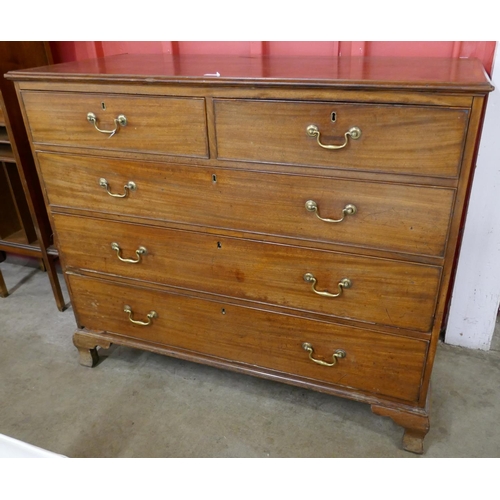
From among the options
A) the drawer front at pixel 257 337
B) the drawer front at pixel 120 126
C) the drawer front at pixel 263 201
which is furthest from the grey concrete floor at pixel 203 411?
the drawer front at pixel 120 126

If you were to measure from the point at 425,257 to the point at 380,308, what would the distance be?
228 mm

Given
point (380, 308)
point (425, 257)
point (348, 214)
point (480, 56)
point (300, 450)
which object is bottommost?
point (300, 450)

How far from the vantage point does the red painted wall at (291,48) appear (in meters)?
1.77

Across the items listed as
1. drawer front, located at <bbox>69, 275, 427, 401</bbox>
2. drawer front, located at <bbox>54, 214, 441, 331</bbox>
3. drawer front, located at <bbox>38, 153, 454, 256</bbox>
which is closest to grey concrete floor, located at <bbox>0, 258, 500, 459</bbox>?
drawer front, located at <bbox>69, 275, 427, 401</bbox>

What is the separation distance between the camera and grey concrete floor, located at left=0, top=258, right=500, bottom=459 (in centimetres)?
175

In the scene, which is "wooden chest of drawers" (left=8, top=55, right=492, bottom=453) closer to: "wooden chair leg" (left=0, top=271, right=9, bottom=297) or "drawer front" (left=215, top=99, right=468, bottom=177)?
"drawer front" (left=215, top=99, right=468, bottom=177)

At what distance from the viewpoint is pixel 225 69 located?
1.54m

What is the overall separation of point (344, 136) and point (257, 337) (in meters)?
0.81

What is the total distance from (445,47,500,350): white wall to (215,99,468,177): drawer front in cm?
68

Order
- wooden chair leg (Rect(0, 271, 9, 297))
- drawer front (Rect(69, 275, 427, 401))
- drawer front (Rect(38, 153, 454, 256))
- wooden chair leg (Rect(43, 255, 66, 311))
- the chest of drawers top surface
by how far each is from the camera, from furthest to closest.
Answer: wooden chair leg (Rect(0, 271, 9, 297)) → wooden chair leg (Rect(43, 255, 66, 311)) → drawer front (Rect(69, 275, 427, 401)) → drawer front (Rect(38, 153, 454, 256)) → the chest of drawers top surface

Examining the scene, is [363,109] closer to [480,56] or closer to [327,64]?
[327,64]

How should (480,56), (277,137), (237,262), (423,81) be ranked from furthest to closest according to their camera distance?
(480,56) < (237,262) < (277,137) < (423,81)

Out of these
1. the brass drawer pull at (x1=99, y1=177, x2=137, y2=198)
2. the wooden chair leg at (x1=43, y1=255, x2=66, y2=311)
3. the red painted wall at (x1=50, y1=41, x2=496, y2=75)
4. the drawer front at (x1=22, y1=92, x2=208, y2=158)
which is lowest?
the wooden chair leg at (x1=43, y1=255, x2=66, y2=311)

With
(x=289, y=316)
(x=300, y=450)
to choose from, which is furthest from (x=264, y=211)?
(x=300, y=450)
